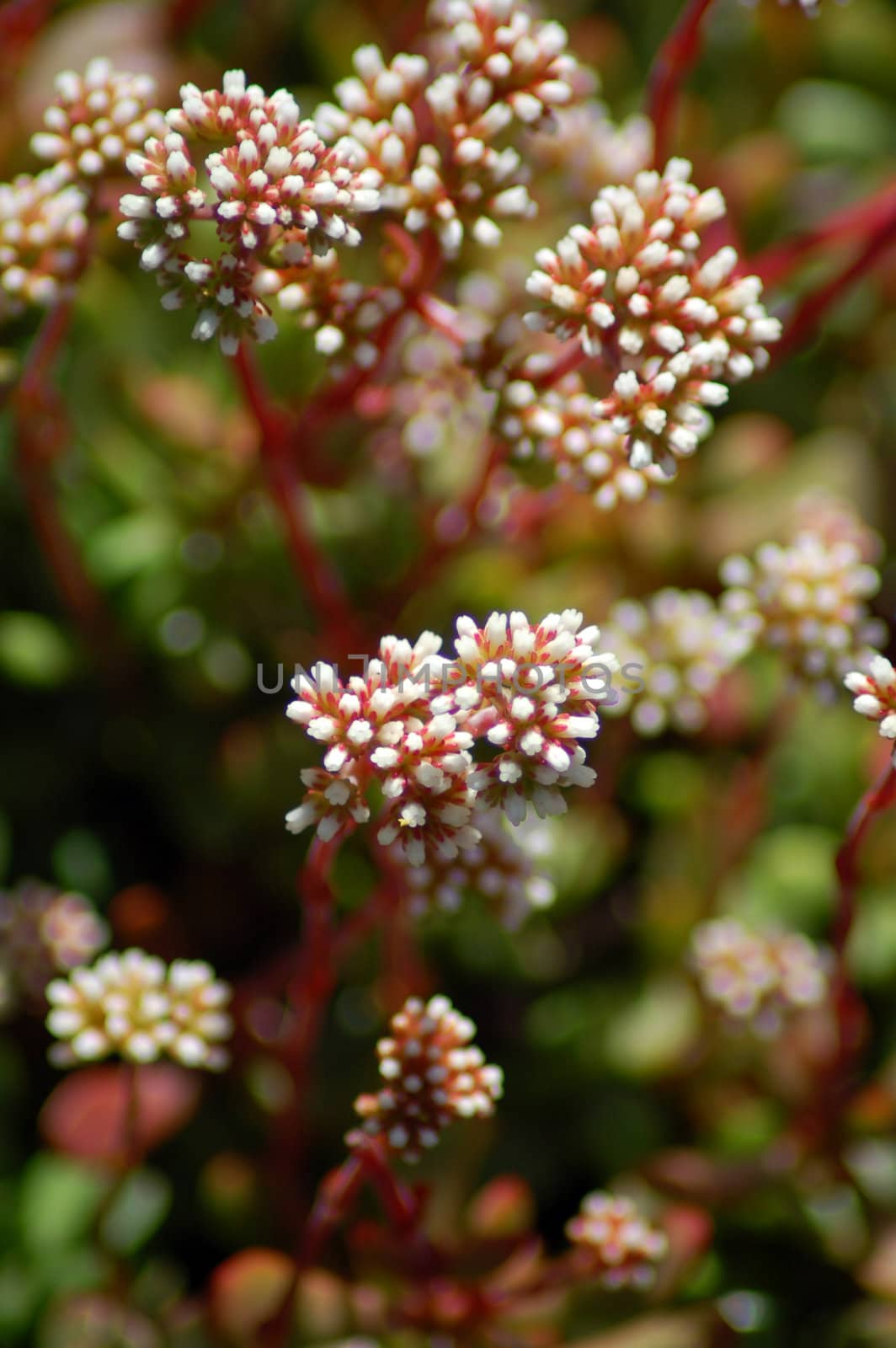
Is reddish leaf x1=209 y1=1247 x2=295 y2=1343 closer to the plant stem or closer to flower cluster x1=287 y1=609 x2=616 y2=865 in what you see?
flower cluster x1=287 y1=609 x2=616 y2=865

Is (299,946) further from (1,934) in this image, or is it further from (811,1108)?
(811,1108)

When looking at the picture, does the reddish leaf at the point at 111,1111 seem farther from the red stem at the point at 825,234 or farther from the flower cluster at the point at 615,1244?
the red stem at the point at 825,234

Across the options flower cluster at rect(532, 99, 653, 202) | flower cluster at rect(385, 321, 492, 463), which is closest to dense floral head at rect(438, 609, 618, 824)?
flower cluster at rect(385, 321, 492, 463)

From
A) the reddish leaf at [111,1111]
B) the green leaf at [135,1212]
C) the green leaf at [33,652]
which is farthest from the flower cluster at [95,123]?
the green leaf at [135,1212]

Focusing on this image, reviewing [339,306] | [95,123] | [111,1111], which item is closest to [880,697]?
[339,306]

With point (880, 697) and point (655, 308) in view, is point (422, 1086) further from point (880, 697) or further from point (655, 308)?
point (655, 308)

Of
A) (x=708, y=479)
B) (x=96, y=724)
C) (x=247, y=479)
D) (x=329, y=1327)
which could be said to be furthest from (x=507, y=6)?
(x=329, y=1327)
